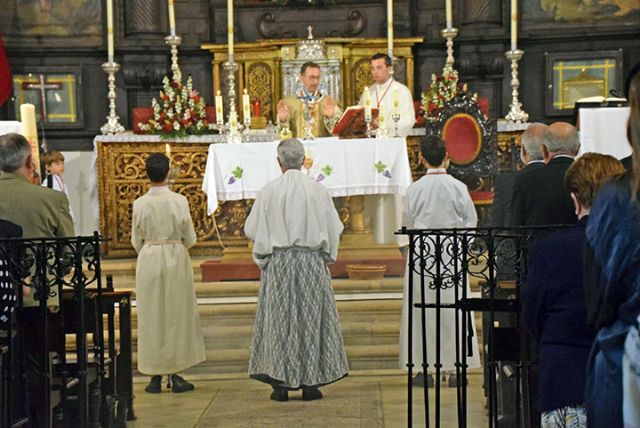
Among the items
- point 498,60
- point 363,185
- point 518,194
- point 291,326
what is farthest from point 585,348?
point 498,60

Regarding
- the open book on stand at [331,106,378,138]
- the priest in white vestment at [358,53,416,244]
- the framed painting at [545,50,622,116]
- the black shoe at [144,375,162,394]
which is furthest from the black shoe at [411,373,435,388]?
the framed painting at [545,50,622,116]

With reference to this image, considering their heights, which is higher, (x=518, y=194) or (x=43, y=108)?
(x=43, y=108)

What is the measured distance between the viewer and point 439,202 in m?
9.61

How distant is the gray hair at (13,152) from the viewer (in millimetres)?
7066

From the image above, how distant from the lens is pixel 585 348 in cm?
497

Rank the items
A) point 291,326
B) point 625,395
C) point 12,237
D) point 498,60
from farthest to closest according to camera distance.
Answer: point 498,60, point 291,326, point 12,237, point 625,395

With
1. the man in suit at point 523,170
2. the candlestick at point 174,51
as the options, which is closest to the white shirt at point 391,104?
the candlestick at point 174,51

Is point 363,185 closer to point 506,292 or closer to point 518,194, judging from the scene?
point 506,292

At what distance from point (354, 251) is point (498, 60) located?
4.03 meters

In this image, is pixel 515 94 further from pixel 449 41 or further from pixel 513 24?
pixel 449 41

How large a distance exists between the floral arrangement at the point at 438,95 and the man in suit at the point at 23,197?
6987mm

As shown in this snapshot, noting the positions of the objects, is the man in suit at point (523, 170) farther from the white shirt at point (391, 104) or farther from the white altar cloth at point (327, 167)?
the white shirt at point (391, 104)

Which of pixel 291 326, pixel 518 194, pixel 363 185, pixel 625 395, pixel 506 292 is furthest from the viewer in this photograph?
pixel 363 185

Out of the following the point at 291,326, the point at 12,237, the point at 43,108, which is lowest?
the point at 291,326
